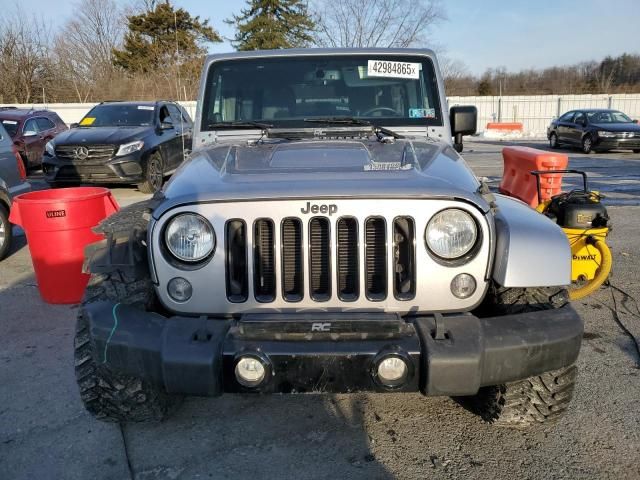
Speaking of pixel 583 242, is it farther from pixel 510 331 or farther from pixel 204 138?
pixel 204 138

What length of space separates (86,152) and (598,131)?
15.6 m

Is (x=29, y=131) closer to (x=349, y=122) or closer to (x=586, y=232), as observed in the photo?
(x=349, y=122)

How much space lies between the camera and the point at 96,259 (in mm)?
2611

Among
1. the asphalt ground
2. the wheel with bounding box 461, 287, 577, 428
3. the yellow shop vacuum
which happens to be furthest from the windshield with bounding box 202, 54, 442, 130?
the asphalt ground

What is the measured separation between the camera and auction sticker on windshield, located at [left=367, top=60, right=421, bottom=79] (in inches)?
153

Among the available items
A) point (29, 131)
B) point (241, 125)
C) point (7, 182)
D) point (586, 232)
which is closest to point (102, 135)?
point (7, 182)

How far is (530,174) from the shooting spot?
6.07 m

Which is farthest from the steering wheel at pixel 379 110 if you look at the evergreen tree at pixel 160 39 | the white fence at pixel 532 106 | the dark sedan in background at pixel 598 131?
the evergreen tree at pixel 160 39

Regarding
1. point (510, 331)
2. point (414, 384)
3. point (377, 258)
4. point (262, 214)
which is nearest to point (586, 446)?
point (510, 331)

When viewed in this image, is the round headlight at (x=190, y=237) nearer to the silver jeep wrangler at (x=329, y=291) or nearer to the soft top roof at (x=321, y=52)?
the silver jeep wrangler at (x=329, y=291)

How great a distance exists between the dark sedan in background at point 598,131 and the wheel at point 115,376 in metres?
18.3

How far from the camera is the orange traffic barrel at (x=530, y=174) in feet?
18.7

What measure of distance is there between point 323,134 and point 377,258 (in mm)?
1369

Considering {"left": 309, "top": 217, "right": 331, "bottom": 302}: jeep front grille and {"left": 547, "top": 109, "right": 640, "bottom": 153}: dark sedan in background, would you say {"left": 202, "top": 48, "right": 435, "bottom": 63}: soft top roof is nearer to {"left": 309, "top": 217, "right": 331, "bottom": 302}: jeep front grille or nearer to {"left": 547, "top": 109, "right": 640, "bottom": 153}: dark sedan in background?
{"left": 309, "top": 217, "right": 331, "bottom": 302}: jeep front grille
